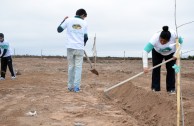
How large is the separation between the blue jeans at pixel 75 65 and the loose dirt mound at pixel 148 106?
3.60 ft

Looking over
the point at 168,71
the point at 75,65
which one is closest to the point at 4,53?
the point at 75,65

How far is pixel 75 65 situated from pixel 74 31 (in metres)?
0.78

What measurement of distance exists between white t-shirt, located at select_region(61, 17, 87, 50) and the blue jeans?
0.46 ft

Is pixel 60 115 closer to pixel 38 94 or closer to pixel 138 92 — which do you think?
pixel 38 94

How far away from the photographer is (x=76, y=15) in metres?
9.77

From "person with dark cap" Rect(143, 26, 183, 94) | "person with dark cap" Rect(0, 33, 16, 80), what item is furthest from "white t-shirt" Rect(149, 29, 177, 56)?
"person with dark cap" Rect(0, 33, 16, 80)

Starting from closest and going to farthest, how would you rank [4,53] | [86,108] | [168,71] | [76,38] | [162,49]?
[86,108] → [162,49] → [168,71] → [76,38] → [4,53]

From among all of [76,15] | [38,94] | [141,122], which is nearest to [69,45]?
[76,15]

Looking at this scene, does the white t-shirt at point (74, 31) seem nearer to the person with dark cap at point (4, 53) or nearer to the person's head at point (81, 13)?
the person's head at point (81, 13)

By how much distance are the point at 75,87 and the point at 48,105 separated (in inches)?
77.5

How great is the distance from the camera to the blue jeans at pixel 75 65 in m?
9.66

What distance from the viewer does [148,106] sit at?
863 cm

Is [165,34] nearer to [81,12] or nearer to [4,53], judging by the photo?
[81,12]

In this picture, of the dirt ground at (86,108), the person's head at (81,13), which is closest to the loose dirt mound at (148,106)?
the dirt ground at (86,108)
